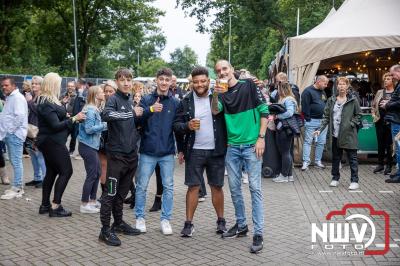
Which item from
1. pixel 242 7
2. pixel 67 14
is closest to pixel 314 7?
pixel 242 7

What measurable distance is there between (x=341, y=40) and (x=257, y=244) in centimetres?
716

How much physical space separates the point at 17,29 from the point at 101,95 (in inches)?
928

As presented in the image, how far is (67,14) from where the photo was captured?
34.9 meters

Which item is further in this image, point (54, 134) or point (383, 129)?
point (383, 129)

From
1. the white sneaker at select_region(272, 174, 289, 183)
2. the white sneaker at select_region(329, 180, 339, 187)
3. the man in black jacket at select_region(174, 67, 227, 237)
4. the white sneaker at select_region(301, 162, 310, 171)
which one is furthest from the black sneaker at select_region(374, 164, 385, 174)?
the man in black jacket at select_region(174, 67, 227, 237)

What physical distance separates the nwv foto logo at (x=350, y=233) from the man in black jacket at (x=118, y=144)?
7.39 feet

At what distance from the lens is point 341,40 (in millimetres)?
10930

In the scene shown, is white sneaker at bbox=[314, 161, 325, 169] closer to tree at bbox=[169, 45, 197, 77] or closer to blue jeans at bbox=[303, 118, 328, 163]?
blue jeans at bbox=[303, 118, 328, 163]

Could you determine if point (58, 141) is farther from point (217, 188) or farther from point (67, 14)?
point (67, 14)

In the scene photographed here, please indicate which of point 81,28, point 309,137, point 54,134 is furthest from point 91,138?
point 81,28

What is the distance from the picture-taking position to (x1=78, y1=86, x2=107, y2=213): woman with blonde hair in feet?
20.9

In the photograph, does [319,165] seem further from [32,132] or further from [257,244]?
[32,132]

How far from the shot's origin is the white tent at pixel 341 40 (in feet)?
35.8

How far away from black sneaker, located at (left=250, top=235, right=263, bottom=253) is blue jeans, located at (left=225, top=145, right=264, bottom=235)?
5cm
